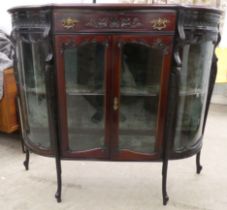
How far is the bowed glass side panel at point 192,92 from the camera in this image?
1.29 m

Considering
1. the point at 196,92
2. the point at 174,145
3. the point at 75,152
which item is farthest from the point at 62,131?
the point at 196,92

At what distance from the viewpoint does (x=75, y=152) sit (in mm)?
1377

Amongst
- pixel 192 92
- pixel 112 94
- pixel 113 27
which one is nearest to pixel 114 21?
pixel 113 27

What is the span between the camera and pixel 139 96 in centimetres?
131

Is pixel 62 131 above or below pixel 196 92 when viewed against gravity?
below

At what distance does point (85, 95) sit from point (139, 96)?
255 mm

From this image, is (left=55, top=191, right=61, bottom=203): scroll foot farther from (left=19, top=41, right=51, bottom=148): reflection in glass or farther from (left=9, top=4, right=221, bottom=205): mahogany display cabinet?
(left=19, top=41, right=51, bottom=148): reflection in glass

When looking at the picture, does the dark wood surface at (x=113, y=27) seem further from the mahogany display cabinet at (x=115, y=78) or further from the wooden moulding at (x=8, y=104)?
the wooden moulding at (x=8, y=104)

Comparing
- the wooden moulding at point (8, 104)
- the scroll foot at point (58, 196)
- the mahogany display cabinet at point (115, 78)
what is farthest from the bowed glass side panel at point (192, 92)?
the wooden moulding at point (8, 104)

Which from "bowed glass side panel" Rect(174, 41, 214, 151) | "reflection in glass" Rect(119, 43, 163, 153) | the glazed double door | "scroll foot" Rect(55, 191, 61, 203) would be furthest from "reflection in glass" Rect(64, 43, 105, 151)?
"bowed glass side panel" Rect(174, 41, 214, 151)

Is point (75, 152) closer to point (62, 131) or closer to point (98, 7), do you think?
point (62, 131)

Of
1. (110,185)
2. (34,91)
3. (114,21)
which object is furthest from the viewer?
(110,185)

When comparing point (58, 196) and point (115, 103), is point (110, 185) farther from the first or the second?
point (115, 103)

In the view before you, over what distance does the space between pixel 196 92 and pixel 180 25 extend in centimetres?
37
